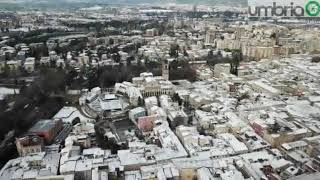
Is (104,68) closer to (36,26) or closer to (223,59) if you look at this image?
(223,59)

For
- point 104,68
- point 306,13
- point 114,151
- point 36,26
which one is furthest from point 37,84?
point 36,26

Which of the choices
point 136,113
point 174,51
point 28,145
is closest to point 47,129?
point 28,145

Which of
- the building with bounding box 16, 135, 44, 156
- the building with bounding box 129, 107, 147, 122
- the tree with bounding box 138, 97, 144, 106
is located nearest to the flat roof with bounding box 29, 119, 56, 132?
the building with bounding box 16, 135, 44, 156

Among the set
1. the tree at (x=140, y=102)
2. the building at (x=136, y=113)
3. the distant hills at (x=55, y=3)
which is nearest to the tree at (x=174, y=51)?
the tree at (x=140, y=102)

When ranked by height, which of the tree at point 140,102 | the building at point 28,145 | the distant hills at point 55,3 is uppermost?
the distant hills at point 55,3

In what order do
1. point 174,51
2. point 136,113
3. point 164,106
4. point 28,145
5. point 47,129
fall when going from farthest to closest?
1. point 174,51
2. point 164,106
3. point 136,113
4. point 47,129
5. point 28,145

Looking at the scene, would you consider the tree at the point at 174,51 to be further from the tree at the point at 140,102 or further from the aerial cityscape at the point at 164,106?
the tree at the point at 140,102

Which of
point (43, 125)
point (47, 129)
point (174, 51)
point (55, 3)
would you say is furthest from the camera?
point (55, 3)

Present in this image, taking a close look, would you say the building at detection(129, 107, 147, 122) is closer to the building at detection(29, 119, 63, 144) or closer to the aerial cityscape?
the aerial cityscape

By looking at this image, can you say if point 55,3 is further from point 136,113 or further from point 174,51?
point 136,113
